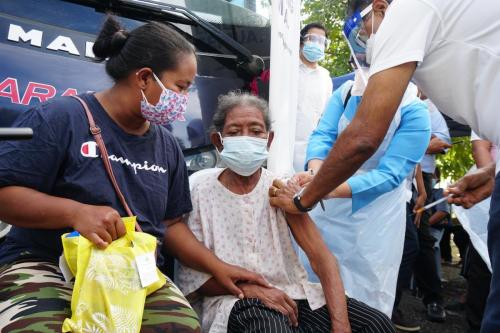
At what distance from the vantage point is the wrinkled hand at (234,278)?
1934 mm

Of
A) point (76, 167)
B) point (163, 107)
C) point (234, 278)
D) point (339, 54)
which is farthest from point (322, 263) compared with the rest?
point (339, 54)

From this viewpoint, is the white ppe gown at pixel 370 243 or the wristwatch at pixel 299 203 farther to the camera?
the white ppe gown at pixel 370 243

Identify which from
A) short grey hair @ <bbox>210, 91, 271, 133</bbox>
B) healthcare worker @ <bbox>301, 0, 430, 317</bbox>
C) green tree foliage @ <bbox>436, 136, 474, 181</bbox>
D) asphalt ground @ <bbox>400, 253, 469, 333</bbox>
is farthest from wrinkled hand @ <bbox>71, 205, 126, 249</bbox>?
green tree foliage @ <bbox>436, 136, 474, 181</bbox>

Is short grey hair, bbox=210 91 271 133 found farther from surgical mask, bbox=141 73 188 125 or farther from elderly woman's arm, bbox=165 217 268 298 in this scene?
elderly woman's arm, bbox=165 217 268 298

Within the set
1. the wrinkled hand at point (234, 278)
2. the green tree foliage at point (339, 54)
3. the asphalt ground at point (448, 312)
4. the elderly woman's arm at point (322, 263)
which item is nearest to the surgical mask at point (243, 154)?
the elderly woman's arm at point (322, 263)

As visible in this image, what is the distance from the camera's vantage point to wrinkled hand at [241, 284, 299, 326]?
1927 mm

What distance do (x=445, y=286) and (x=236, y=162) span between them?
3.62 m

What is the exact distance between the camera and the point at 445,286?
16.0ft

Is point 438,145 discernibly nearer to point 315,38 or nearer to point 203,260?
point 315,38

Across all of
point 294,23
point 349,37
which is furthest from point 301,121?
point 349,37

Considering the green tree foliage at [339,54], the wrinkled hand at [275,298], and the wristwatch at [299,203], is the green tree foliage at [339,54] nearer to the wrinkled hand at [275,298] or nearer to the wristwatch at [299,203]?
the wristwatch at [299,203]

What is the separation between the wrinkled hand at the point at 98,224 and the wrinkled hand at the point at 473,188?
3.86 feet

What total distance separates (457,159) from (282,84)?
361cm

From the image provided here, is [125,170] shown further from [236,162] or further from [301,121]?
[301,121]
